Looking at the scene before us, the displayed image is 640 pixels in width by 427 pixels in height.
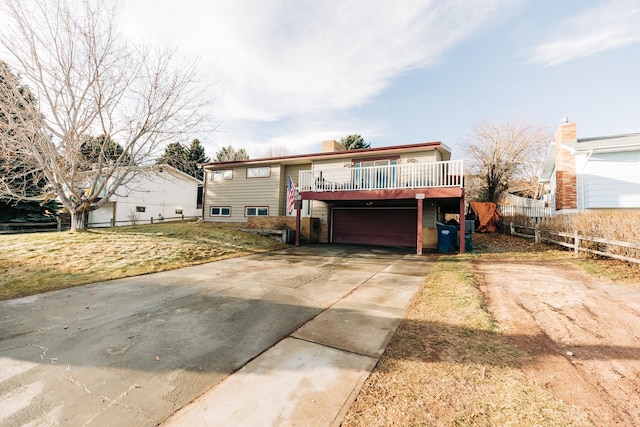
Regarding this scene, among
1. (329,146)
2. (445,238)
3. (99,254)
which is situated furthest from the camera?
(329,146)

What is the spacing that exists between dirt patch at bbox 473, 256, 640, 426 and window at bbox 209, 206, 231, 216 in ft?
51.0

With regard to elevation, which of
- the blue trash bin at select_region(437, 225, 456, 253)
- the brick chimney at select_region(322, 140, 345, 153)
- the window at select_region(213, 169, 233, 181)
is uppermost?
the brick chimney at select_region(322, 140, 345, 153)

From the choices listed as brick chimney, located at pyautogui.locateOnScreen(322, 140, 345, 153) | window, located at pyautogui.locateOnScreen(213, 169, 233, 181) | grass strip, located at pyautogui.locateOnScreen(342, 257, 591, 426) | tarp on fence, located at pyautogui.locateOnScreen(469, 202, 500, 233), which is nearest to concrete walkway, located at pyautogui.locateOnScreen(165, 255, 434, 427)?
grass strip, located at pyautogui.locateOnScreen(342, 257, 591, 426)

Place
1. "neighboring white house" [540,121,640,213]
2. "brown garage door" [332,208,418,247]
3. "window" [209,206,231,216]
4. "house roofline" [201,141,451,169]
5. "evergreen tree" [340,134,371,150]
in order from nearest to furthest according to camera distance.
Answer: "neighboring white house" [540,121,640,213] → "house roofline" [201,141,451,169] → "brown garage door" [332,208,418,247] → "window" [209,206,231,216] → "evergreen tree" [340,134,371,150]

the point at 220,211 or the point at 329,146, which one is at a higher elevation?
the point at 329,146

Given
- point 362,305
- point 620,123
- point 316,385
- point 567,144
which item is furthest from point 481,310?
point 620,123

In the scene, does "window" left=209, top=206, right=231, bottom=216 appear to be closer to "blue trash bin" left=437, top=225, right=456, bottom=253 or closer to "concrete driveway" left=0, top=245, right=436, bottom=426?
"concrete driveway" left=0, top=245, right=436, bottom=426

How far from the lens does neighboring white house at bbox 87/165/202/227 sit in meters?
21.4

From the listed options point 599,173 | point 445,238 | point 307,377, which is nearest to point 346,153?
point 445,238

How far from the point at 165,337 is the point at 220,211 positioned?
51.5 ft

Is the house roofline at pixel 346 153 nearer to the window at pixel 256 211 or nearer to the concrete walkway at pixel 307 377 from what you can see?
the window at pixel 256 211

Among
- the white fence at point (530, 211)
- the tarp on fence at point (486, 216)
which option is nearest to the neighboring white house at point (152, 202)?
the tarp on fence at point (486, 216)

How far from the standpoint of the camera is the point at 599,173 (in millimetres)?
11539

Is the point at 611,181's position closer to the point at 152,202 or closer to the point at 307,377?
the point at 307,377
